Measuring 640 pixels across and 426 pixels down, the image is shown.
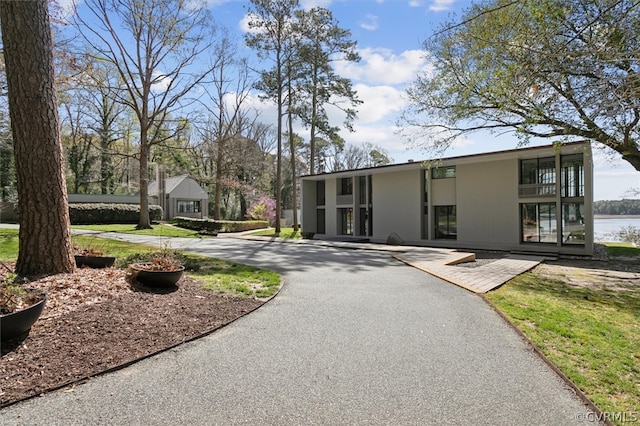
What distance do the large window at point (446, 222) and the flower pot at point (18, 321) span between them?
1932 centimetres

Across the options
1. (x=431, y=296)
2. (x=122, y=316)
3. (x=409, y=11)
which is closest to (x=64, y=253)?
(x=122, y=316)

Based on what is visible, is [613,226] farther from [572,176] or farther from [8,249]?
[8,249]

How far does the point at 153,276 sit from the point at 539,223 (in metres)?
17.8

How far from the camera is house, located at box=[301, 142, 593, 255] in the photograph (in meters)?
16.8

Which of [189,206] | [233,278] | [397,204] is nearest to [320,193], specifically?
[397,204]

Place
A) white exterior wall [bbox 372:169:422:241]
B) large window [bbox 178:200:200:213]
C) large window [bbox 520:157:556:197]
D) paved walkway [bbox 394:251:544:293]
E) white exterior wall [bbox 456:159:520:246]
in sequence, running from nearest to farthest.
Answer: paved walkway [bbox 394:251:544:293] < large window [bbox 520:157:556:197] < white exterior wall [bbox 456:159:520:246] < white exterior wall [bbox 372:169:422:241] < large window [bbox 178:200:200:213]

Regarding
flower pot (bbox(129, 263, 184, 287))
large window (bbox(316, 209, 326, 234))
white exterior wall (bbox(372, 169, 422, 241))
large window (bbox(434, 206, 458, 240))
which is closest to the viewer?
flower pot (bbox(129, 263, 184, 287))

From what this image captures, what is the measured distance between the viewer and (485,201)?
18859mm

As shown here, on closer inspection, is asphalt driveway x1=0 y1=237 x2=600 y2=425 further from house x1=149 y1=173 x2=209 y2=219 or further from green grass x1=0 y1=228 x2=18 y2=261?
house x1=149 y1=173 x2=209 y2=219

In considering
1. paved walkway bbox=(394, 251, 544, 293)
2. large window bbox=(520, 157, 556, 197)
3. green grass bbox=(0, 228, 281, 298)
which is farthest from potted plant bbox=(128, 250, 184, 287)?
large window bbox=(520, 157, 556, 197)

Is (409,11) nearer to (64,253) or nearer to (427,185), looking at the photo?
(64,253)

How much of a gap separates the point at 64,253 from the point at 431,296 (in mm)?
6201

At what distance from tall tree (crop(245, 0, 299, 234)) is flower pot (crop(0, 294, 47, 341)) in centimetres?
2156

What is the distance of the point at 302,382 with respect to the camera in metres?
3.27
